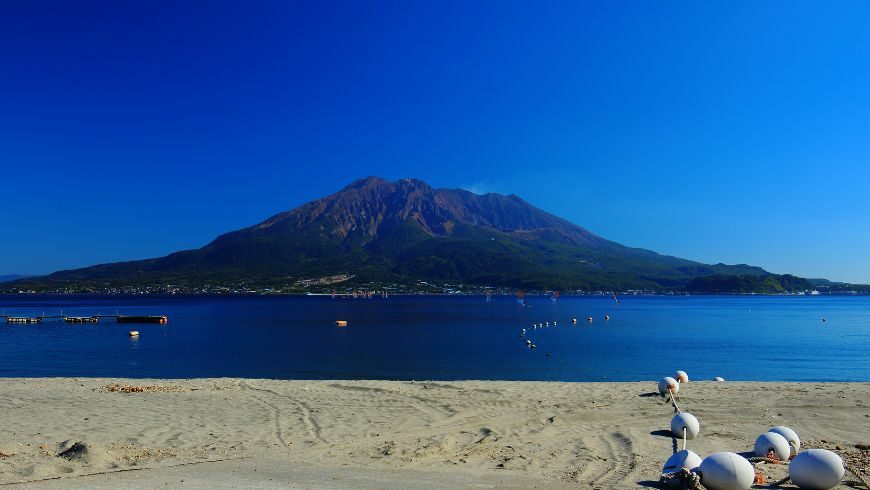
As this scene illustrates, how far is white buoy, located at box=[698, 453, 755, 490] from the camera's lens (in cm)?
1102

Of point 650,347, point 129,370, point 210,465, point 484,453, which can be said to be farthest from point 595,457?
point 650,347

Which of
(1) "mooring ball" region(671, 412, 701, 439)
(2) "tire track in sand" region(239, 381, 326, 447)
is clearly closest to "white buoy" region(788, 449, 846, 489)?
(1) "mooring ball" region(671, 412, 701, 439)

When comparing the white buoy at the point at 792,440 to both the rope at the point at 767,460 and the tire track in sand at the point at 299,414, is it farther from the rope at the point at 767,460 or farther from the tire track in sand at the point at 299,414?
the tire track in sand at the point at 299,414

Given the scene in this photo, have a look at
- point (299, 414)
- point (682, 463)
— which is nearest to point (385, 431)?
point (299, 414)

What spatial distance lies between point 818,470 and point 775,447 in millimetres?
2630

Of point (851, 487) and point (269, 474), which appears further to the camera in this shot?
point (269, 474)

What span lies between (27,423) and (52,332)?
73.0m

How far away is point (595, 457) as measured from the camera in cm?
1500

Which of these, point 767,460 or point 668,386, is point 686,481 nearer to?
point 767,460

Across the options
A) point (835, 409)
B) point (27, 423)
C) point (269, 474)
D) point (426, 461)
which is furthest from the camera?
point (835, 409)

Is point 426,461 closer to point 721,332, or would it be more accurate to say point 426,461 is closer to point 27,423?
point 27,423

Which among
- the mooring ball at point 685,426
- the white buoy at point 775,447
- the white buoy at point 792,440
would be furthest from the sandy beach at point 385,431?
the white buoy at point 792,440

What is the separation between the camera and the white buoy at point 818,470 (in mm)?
11414

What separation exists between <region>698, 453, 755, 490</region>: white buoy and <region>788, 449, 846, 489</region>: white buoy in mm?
1276
